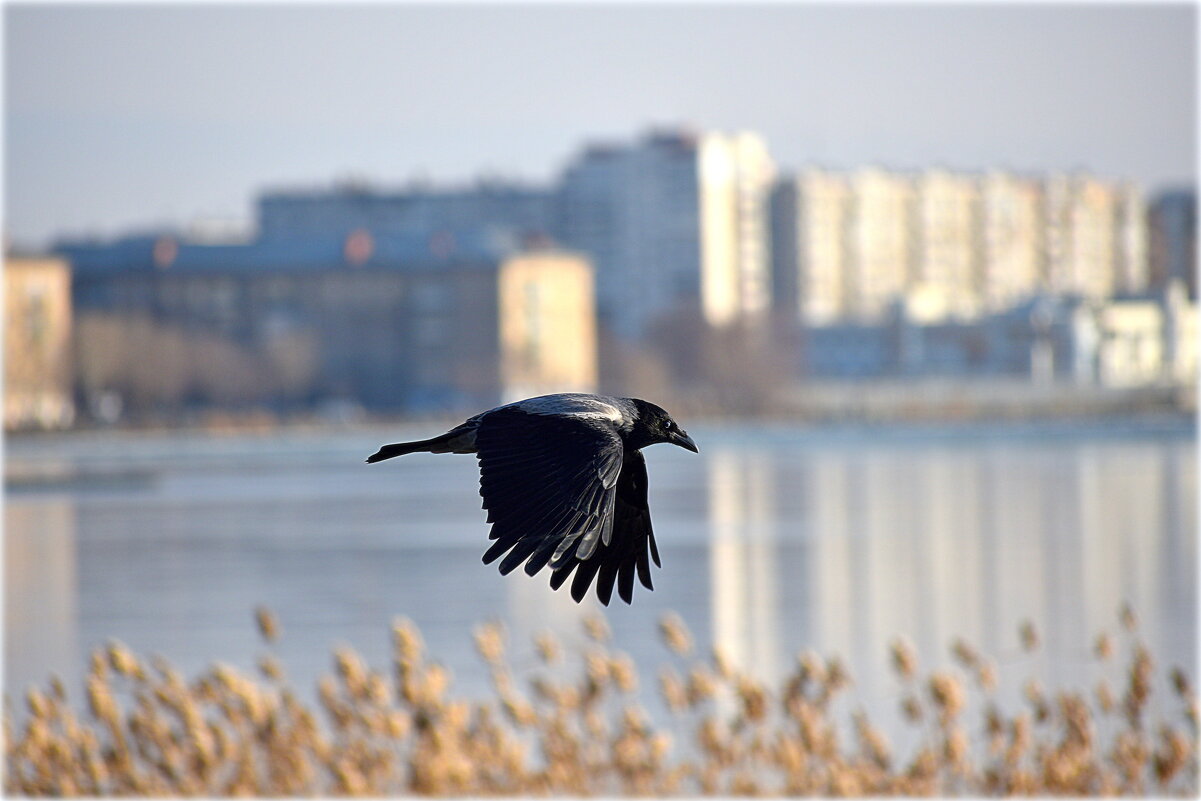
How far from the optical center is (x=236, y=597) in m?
20.2

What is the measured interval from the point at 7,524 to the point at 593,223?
7235 cm

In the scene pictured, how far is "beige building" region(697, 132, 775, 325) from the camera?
321ft

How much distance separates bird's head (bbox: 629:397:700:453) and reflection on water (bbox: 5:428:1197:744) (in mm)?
9325

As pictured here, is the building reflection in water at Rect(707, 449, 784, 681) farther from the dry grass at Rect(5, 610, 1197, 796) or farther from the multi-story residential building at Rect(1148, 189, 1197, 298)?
the multi-story residential building at Rect(1148, 189, 1197, 298)

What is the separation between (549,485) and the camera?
3828 mm

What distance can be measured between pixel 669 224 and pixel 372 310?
25.6 metres

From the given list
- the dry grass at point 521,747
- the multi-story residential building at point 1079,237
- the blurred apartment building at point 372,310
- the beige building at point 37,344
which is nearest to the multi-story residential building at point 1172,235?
the multi-story residential building at point 1079,237

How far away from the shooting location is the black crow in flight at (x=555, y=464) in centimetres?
373

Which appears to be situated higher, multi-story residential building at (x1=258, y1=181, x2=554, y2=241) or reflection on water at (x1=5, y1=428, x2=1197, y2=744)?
multi-story residential building at (x1=258, y1=181, x2=554, y2=241)

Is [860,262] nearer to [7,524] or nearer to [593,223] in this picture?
[593,223]

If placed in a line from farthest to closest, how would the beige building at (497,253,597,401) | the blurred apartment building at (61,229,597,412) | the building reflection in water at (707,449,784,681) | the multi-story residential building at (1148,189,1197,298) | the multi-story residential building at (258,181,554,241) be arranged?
the multi-story residential building at (1148,189,1197,298) < the multi-story residential building at (258,181,554,241) < the beige building at (497,253,597,401) < the blurred apartment building at (61,229,597,412) < the building reflection in water at (707,449,784,681)

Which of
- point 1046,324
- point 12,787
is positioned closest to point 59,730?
point 12,787

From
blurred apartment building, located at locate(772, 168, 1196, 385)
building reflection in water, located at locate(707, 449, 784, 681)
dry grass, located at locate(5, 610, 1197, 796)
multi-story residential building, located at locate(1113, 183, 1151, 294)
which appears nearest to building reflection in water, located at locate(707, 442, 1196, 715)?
building reflection in water, located at locate(707, 449, 784, 681)

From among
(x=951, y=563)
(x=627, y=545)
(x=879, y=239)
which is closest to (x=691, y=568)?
(x=951, y=563)
